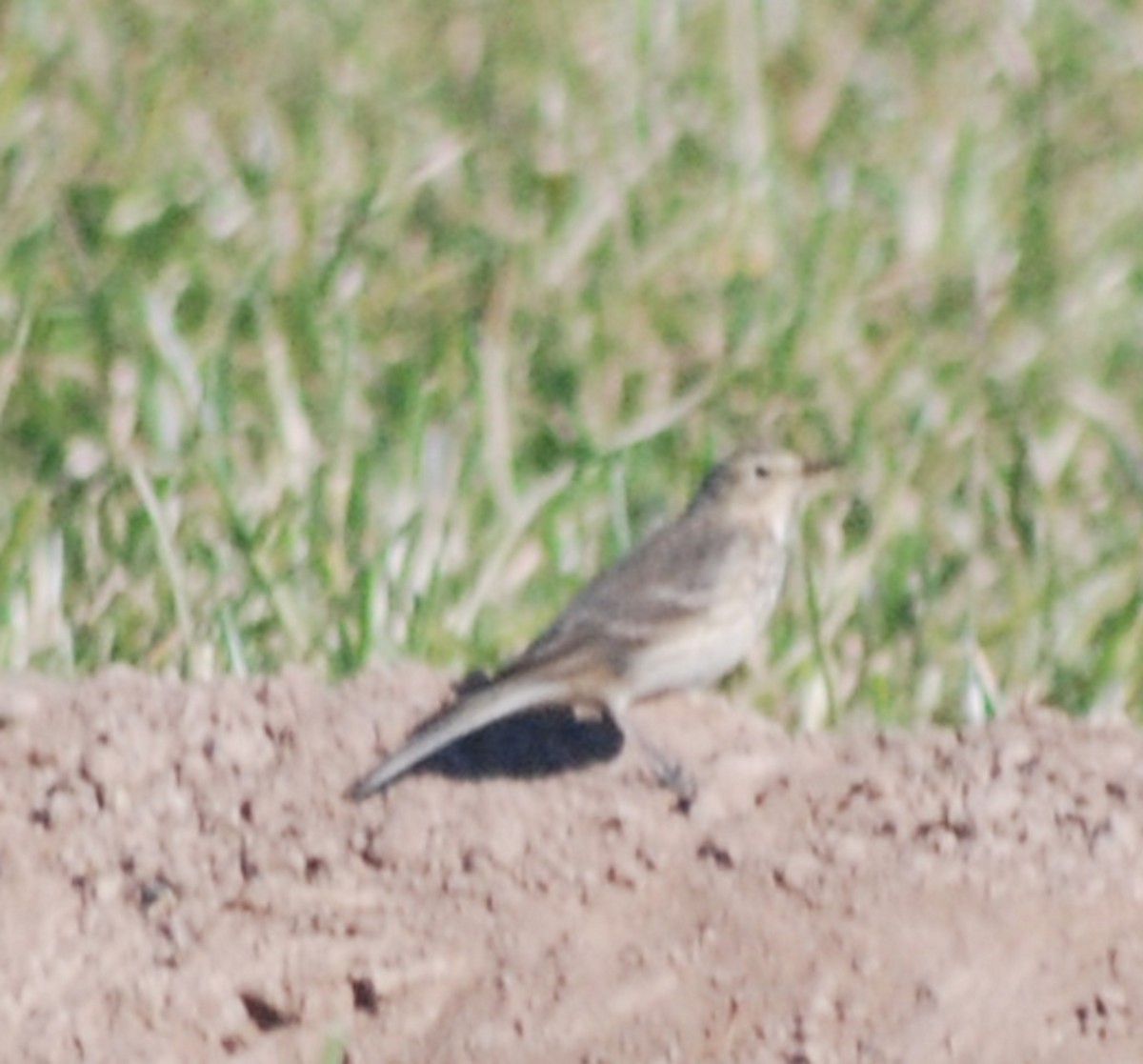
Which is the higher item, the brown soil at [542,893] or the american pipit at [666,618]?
the brown soil at [542,893]

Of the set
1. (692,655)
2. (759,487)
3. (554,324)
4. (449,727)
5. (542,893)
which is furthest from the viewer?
(554,324)

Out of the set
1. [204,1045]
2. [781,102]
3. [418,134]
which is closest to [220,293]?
[418,134]

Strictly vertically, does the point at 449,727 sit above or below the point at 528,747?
above

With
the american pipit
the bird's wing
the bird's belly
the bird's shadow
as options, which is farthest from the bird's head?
the bird's shadow

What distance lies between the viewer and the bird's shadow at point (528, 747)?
18.7 feet

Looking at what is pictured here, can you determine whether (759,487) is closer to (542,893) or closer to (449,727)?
(449,727)

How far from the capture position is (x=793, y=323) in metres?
7.52

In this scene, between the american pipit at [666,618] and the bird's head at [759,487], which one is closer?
the american pipit at [666,618]

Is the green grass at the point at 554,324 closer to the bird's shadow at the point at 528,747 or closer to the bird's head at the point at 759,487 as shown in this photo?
the bird's head at the point at 759,487

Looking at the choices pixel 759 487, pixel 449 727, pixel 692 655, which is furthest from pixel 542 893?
pixel 759 487

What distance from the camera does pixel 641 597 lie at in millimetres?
6207

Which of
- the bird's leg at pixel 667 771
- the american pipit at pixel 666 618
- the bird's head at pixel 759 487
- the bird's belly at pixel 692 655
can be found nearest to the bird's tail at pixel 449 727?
the american pipit at pixel 666 618

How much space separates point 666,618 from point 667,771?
0.66m

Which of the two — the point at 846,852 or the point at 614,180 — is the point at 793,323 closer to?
the point at 614,180
